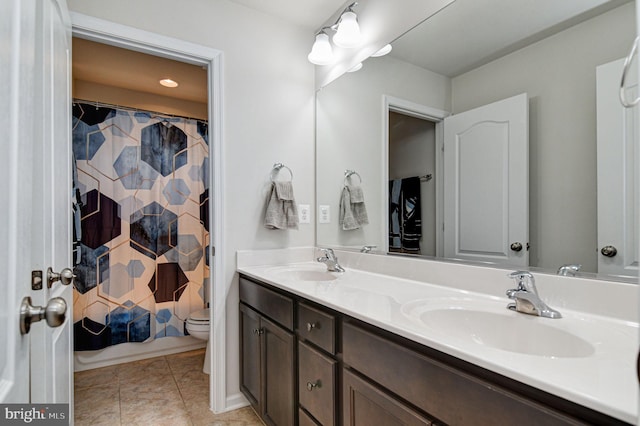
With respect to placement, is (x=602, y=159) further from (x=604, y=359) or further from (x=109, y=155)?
(x=109, y=155)

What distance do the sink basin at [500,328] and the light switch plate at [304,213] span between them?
1233 millimetres

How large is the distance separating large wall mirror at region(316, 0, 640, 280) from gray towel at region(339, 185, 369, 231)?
50 mm

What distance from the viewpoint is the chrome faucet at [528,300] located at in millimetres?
977

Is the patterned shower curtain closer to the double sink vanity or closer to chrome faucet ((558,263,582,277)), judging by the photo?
the double sink vanity

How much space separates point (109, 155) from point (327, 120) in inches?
68.8

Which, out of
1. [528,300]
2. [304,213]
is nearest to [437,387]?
[528,300]

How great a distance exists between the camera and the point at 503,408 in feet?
2.13

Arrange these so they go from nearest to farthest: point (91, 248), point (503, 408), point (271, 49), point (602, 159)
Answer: point (503, 408) → point (602, 159) → point (271, 49) → point (91, 248)

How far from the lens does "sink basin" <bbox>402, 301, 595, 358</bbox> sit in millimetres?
866

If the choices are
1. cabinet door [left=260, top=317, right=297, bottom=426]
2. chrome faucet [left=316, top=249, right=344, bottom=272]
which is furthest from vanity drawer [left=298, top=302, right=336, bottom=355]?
chrome faucet [left=316, top=249, right=344, bottom=272]

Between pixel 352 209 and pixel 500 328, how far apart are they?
117 centimetres

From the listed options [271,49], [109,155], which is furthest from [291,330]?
[109,155]

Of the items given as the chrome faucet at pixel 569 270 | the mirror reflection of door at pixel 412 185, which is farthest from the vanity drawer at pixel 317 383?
the chrome faucet at pixel 569 270

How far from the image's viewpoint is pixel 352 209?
2076mm
